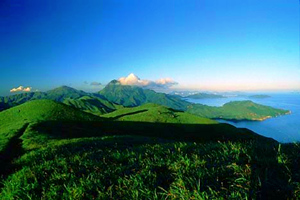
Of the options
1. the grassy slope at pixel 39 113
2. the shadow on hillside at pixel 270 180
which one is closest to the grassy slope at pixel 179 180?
the shadow on hillside at pixel 270 180

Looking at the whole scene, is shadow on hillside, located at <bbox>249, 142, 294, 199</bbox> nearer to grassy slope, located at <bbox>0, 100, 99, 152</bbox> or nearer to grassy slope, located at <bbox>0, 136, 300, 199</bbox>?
grassy slope, located at <bbox>0, 136, 300, 199</bbox>

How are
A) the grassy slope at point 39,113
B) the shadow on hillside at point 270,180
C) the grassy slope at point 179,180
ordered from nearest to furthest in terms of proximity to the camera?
the shadow on hillside at point 270,180
the grassy slope at point 179,180
the grassy slope at point 39,113

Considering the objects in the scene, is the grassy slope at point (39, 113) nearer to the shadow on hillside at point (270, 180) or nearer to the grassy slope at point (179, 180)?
the grassy slope at point (179, 180)

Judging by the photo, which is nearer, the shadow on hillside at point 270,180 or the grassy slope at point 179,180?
the shadow on hillside at point 270,180

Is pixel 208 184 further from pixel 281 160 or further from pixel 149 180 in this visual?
pixel 281 160

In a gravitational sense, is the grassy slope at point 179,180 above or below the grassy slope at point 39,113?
above

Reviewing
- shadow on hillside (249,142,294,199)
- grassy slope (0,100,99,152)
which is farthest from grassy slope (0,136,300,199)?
grassy slope (0,100,99,152)

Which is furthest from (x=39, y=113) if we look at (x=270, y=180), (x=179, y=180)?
(x=270, y=180)

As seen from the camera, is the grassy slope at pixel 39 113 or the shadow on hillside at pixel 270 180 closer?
the shadow on hillside at pixel 270 180

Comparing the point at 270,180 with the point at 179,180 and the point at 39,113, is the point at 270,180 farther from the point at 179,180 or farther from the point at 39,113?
the point at 39,113

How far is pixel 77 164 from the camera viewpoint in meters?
6.56

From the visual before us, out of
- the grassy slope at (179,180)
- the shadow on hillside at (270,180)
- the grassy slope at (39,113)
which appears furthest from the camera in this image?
the grassy slope at (39,113)

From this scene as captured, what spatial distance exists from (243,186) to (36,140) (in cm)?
2719

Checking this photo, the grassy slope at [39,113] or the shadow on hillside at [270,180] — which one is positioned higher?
the shadow on hillside at [270,180]
